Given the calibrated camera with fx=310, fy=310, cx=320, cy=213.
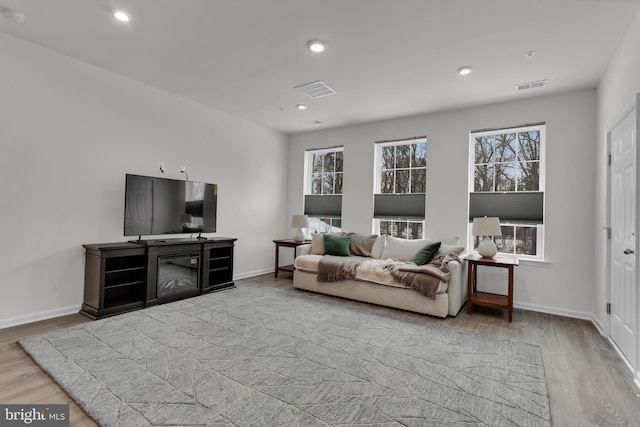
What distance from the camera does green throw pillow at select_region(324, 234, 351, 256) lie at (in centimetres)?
495

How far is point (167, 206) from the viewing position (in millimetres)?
4145

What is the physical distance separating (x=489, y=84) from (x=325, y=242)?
10.3ft

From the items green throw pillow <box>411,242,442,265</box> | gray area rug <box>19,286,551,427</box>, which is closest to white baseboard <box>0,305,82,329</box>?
gray area rug <box>19,286,551,427</box>

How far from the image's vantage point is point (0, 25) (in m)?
2.88

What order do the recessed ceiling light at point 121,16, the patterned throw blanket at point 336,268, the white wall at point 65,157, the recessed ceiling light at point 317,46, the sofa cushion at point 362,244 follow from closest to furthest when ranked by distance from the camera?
the recessed ceiling light at point 121,16
the recessed ceiling light at point 317,46
the white wall at point 65,157
the patterned throw blanket at point 336,268
the sofa cushion at point 362,244

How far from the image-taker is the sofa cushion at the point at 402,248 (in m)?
4.52

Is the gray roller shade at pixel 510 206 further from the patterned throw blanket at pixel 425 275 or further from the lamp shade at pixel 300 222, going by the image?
the lamp shade at pixel 300 222

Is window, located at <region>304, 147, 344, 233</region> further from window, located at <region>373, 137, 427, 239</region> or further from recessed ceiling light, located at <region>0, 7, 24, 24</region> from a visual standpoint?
recessed ceiling light, located at <region>0, 7, 24, 24</region>

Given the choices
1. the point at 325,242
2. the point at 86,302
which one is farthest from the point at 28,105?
the point at 325,242

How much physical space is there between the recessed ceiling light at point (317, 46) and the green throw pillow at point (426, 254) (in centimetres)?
276

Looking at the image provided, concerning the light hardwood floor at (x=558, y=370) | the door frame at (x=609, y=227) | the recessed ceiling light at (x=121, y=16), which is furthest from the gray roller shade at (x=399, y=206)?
the recessed ceiling light at (x=121, y=16)

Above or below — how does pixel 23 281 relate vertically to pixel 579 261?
below

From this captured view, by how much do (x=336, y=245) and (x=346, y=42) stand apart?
2943mm

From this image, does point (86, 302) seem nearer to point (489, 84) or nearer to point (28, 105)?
point (28, 105)
